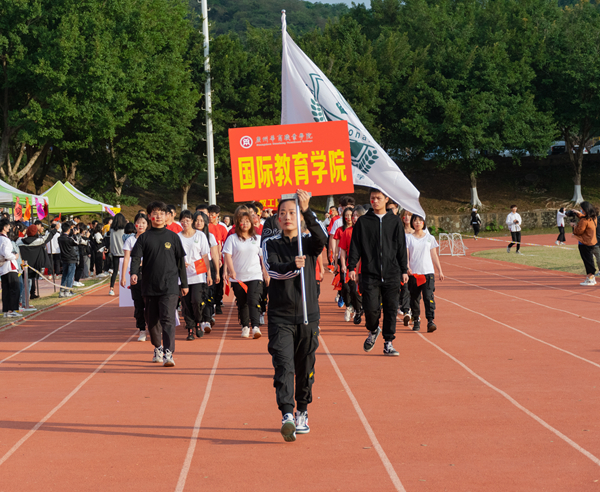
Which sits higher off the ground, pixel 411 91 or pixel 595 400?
pixel 411 91

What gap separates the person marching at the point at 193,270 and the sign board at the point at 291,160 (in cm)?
398

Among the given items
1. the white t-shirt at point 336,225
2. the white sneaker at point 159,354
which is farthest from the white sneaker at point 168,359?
the white t-shirt at point 336,225

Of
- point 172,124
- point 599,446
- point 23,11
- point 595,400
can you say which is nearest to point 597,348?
point 595,400

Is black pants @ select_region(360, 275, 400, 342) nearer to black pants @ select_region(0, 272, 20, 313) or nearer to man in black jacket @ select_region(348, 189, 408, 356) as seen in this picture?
man in black jacket @ select_region(348, 189, 408, 356)

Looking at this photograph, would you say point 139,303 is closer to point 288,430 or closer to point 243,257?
point 243,257

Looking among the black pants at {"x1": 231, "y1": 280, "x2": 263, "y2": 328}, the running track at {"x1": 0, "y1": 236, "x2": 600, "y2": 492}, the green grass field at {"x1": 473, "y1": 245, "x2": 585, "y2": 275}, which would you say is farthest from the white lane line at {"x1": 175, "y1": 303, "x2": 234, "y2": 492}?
the green grass field at {"x1": 473, "y1": 245, "x2": 585, "y2": 275}

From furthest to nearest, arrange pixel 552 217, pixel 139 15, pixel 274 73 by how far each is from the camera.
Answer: pixel 274 73, pixel 552 217, pixel 139 15

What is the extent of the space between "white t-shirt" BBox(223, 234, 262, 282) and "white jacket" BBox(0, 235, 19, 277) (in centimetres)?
453

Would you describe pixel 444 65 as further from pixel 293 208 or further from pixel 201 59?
pixel 293 208

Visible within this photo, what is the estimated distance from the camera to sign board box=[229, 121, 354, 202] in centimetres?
570

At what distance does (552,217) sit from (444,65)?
12799 millimetres

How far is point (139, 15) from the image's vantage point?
3428cm

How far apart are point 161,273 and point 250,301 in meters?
2.26

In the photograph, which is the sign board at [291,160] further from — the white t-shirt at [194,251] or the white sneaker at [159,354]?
the white t-shirt at [194,251]
